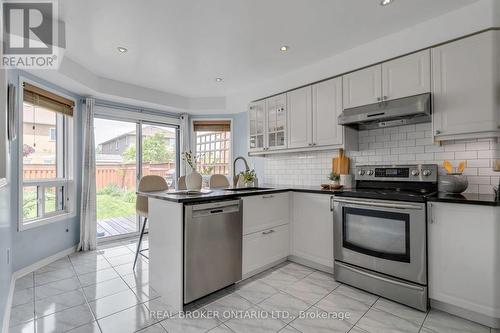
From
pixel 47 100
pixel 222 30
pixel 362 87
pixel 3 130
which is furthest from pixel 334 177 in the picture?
pixel 47 100

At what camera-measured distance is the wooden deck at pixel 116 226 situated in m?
4.02

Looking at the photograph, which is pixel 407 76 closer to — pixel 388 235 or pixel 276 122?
pixel 388 235

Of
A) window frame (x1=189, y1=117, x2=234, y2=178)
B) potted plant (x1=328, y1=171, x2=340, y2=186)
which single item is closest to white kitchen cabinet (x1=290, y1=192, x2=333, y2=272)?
potted plant (x1=328, y1=171, x2=340, y2=186)

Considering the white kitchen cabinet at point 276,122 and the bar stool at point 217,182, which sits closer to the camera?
the white kitchen cabinet at point 276,122

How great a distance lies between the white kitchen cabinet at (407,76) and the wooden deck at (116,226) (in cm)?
435

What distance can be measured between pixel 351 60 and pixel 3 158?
336 cm

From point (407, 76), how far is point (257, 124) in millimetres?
2027

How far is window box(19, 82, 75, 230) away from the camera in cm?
288

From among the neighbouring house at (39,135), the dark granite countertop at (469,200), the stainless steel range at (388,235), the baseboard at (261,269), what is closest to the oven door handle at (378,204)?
the stainless steel range at (388,235)

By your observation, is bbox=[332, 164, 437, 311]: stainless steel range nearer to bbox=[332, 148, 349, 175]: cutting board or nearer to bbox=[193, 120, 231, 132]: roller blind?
Result: bbox=[332, 148, 349, 175]: cutting board

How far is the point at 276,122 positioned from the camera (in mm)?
3502

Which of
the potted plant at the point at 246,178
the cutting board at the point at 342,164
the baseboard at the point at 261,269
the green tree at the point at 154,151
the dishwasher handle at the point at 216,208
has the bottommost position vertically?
the baseboard at the point at 261,269

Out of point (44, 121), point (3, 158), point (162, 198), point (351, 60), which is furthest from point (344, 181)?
point (44, 121)

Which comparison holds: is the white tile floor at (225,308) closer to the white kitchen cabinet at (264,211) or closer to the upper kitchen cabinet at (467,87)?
the white kitchen cabinet at (264,211)
